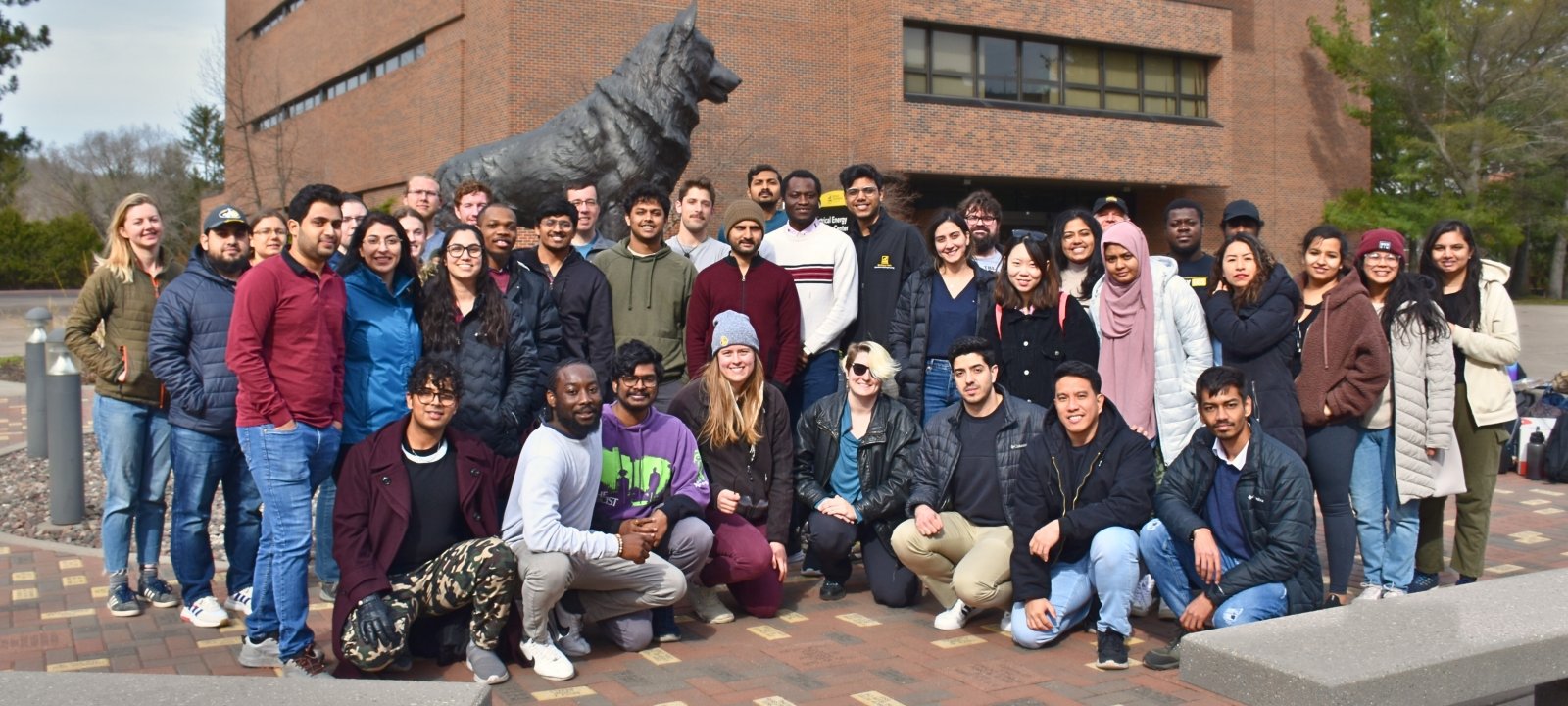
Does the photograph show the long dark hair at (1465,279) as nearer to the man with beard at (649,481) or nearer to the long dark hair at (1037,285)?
the long dark hair at (1037,285)

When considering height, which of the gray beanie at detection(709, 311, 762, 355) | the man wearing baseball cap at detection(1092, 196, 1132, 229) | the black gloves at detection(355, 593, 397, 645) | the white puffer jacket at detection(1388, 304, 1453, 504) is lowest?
the black gloves at detection(355, 593, 397, 645)

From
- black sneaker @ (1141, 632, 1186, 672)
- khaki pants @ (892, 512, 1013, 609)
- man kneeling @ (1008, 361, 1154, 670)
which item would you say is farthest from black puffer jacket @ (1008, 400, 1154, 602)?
black sneaker @ (1141, 632, 1186, 672)

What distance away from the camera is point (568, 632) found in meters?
4.71

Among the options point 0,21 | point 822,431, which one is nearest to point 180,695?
point 822,431

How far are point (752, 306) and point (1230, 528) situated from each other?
2.40 metres

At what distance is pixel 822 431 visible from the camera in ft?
18.6

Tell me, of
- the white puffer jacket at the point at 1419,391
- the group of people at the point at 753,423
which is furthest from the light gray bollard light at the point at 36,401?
the white puffer jacket at the point at 1419,391

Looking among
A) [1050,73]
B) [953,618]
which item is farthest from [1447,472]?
[1050,73]

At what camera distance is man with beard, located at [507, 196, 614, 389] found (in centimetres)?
568

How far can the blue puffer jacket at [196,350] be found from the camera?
470 cm

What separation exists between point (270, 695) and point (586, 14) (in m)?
22.9

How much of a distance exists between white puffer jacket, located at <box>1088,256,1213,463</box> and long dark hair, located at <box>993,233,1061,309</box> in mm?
425

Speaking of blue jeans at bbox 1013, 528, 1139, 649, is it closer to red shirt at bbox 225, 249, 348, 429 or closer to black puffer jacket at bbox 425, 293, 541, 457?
black puffer jacket at bbox 425, 293, 541, 457

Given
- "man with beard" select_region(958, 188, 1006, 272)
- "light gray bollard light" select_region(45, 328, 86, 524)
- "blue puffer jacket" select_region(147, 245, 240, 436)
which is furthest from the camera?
"light gray bollard light" select_region(45, 328, 86, 524)
